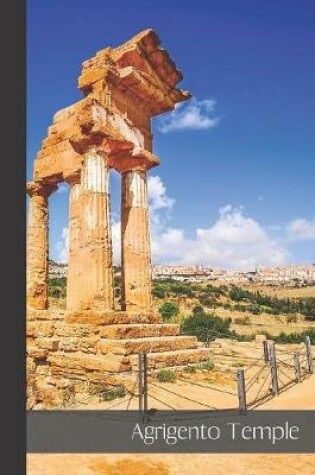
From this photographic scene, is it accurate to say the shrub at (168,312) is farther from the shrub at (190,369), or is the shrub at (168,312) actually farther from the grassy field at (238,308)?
the shrub at (190,369)

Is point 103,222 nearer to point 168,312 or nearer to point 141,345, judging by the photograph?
point 141,345

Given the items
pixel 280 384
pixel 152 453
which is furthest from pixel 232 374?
pixel 152 453

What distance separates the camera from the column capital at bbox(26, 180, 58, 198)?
14977 millimetres

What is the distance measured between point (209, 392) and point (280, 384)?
8.14 ft

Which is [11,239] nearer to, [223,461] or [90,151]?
[223,461]

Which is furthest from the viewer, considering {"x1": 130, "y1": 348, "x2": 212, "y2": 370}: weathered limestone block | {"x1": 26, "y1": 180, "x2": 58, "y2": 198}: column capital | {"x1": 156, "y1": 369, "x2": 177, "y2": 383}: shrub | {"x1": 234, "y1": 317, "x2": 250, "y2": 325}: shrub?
{"x1": 234, "y1": 317, "x2": 250, "y2": 325}: shrub

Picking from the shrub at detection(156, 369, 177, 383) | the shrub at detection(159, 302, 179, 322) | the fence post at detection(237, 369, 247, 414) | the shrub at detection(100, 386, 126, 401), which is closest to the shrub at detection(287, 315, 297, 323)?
the shrub at detection(159, 302, 179, 322)

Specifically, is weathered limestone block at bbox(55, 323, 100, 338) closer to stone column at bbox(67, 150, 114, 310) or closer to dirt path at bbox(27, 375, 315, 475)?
stone column at bbox(67, 150, 114, 310)

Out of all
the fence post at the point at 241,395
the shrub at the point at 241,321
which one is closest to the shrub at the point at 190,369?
the fence post at the point at 241,395

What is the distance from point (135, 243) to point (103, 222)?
6.05 feet

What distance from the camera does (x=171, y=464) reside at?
546 centimetres

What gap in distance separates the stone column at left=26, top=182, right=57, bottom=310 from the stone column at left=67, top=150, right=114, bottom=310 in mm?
2196

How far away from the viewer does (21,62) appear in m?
2.49

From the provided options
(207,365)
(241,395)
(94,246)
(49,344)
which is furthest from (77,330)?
(241,395)
